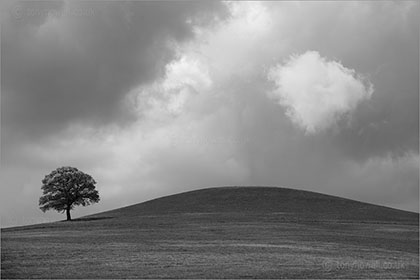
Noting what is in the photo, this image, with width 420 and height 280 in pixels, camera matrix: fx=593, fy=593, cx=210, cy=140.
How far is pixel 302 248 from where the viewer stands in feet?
187

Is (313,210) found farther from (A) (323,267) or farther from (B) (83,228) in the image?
(A) (323,267)

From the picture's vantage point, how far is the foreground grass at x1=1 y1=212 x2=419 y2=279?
4106 centimetres

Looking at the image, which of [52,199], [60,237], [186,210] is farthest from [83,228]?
[186,210]

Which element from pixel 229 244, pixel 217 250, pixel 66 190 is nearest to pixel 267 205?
pixel 66 190

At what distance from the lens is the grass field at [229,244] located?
41625mm

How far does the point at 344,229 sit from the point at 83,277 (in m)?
50.4

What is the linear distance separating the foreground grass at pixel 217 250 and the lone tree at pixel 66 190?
1384cm

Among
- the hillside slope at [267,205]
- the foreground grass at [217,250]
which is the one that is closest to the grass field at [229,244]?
the foreground grass at [217,250]

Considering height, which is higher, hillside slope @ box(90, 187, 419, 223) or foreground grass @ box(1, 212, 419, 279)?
hillside slope @ box(90, 187, 419, 223)

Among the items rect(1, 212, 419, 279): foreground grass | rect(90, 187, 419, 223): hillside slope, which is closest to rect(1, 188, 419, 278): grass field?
rect(1, 212, 419, 279): foreground grass

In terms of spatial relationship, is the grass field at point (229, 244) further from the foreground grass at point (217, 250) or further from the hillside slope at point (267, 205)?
the hillside slope at point (267, 205)

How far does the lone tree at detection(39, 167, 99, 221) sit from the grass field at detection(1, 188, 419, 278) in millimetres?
8000

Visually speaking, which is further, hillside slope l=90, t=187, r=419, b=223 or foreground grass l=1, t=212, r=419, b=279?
hillside slope l=90, t=187, r=419, b=223

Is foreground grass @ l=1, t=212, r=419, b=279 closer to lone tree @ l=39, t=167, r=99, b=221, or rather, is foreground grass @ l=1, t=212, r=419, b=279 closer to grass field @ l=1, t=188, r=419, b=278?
grass field @ l=1, t=188, r=419, b=278
